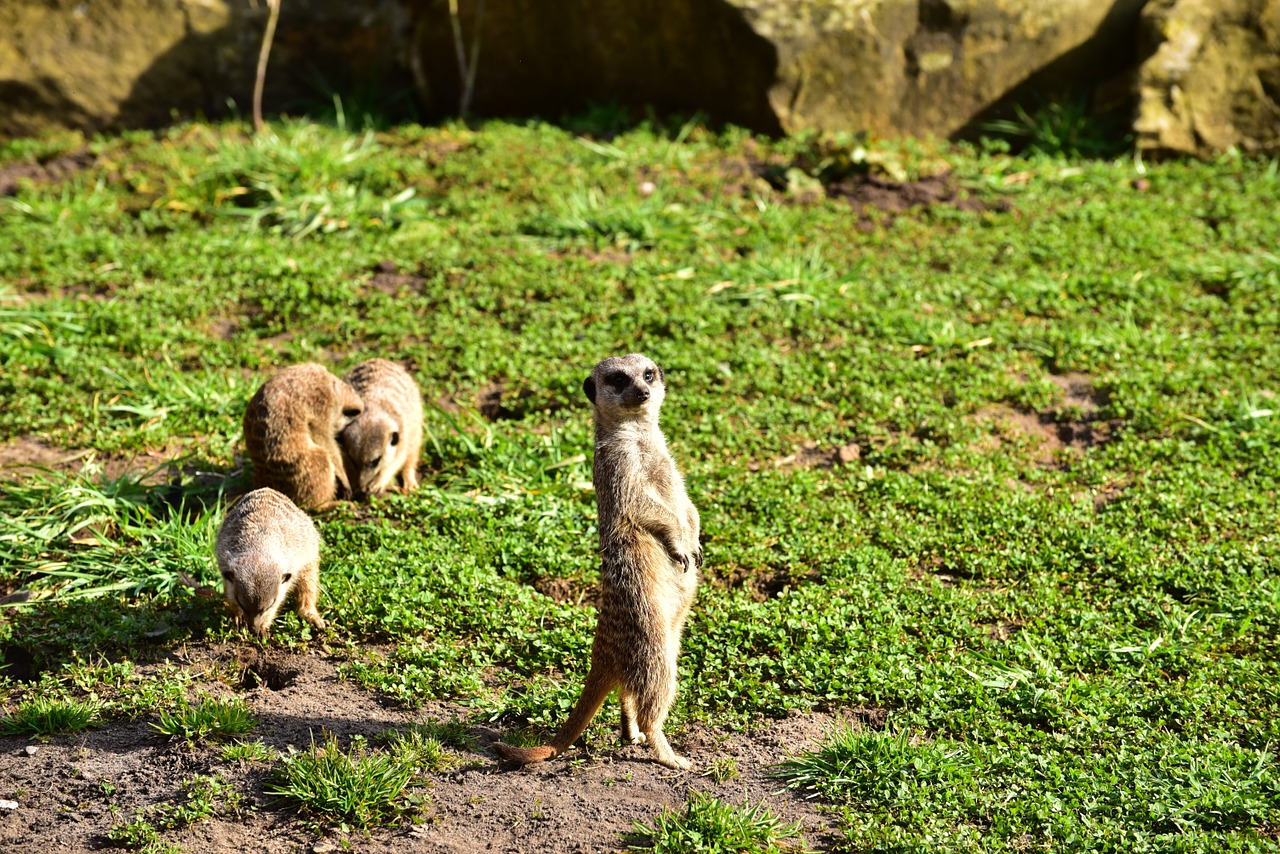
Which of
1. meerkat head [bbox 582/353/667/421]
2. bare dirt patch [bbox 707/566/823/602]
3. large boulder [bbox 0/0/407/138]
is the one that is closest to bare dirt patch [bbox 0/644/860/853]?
bare dirt patch [bbox 707/566/823/602]

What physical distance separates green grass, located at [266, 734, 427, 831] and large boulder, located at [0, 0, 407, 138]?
29.3 feet

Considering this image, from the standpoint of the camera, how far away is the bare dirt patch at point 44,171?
33.4 ft

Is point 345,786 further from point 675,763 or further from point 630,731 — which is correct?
point 675,763

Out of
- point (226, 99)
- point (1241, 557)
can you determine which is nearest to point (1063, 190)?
point (1241, 557)

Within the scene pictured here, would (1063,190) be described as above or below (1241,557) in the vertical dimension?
above

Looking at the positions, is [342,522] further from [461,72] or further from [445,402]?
[461,72]

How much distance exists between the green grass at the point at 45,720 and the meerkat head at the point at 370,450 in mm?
2008

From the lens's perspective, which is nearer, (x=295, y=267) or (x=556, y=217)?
(x=295, y=267)

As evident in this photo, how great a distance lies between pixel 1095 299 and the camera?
8336 mm

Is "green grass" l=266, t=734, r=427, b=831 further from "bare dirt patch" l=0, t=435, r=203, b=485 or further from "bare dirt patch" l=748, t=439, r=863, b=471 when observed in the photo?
"bare dirt patch" l=748, t=439, r=863, b=471

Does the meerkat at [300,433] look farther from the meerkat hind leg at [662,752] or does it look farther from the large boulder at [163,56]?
the large boulder at [163,56]

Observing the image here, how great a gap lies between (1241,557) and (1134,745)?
5.47 ft

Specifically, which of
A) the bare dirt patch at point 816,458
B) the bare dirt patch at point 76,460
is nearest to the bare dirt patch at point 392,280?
the bare dirt patch at point 76,460

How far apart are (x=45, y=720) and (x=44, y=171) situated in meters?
7.45
